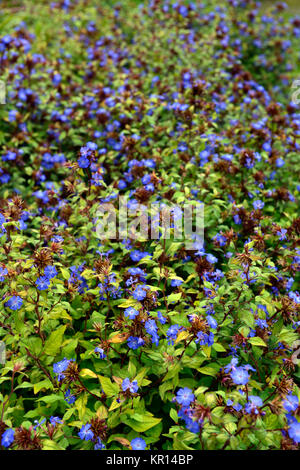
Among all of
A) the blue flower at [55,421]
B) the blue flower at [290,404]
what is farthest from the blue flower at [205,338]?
the blue flower at [55,421]

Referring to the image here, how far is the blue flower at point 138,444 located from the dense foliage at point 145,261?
0.04 feet

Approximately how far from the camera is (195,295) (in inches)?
106

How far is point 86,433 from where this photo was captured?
6.23ft

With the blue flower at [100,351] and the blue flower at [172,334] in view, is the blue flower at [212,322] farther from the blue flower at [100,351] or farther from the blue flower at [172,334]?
the blue flower at [100,351]

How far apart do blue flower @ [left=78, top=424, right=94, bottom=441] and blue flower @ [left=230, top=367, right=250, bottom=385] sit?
735 mm

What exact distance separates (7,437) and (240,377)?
3.61ft

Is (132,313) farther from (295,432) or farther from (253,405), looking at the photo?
(295,432)

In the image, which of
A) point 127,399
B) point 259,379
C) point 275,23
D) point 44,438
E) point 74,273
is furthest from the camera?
point 275,23

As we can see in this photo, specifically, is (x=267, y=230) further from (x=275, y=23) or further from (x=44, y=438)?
(x=275, y=23)

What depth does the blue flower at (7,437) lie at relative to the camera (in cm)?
175

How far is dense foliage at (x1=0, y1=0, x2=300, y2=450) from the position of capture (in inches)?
78.7

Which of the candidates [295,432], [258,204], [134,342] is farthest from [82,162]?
[295,432]

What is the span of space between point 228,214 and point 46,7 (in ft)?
18.9
